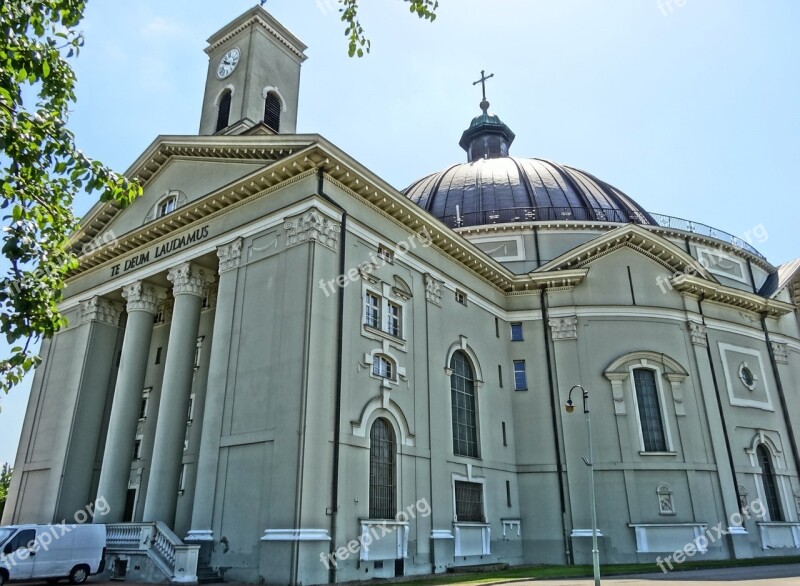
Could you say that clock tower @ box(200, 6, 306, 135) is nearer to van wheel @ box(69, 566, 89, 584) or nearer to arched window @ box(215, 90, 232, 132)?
arched window @ box(215, 90, 232, 132)

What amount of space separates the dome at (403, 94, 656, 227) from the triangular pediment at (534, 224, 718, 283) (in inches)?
185

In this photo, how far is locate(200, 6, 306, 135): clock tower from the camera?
30.3 meters

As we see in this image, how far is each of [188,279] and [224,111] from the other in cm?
1123

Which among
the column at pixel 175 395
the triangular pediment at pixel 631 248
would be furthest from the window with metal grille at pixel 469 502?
the triangular pediment at pixel 631 248

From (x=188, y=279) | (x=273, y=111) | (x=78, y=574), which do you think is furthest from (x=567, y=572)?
(x=273, y=111)

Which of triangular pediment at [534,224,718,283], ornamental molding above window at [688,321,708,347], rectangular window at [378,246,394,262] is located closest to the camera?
rectangular window at [378,246,394,262]

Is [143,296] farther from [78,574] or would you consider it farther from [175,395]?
[78,574]

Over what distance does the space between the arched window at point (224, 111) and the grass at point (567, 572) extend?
2258cm

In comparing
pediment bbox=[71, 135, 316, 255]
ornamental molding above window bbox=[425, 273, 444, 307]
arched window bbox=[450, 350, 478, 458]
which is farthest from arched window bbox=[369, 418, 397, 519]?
pediment bbox=[71, 135, 316, 255]

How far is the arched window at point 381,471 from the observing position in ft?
66.3

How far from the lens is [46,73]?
923 cm

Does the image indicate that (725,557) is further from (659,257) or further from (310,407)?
(310,407)

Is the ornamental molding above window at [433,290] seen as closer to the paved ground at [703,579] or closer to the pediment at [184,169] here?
the pediment at [184,169]

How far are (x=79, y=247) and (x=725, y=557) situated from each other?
105 feet
